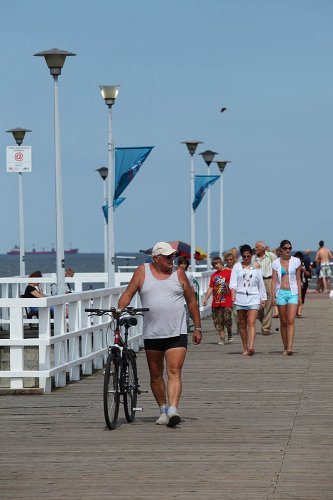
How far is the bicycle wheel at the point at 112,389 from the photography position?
1237cm

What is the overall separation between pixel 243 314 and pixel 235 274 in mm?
681

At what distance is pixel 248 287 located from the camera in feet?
70.9

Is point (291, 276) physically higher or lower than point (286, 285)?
higher

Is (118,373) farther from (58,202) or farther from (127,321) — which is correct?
(58,202)

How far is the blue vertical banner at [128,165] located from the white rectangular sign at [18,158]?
66.7 inches

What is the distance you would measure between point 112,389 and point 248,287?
919 centimetres

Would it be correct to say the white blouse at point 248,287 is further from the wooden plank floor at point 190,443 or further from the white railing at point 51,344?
the wooden plank floor at point 190,443

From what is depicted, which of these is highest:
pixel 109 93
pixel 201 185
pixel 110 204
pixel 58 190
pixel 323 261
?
pixel 109 93

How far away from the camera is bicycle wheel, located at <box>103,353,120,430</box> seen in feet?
40.6

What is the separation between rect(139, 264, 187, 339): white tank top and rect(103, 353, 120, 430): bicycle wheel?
1.25 ft

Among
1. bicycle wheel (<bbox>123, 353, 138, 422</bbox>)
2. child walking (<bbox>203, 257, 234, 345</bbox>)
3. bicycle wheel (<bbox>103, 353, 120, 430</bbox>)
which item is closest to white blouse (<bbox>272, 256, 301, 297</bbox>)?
child walking (<bbox>203, 257, 234, 345</bbox>)

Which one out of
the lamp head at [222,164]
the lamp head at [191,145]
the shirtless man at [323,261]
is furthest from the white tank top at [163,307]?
the lamp head at [222,164]

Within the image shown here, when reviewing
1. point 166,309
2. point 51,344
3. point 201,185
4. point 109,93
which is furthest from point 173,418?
point 201,185

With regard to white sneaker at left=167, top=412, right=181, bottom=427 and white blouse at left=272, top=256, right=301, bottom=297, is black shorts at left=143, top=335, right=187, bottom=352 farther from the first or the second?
white blouse at left=272, top=256, right=301, bottom=297
